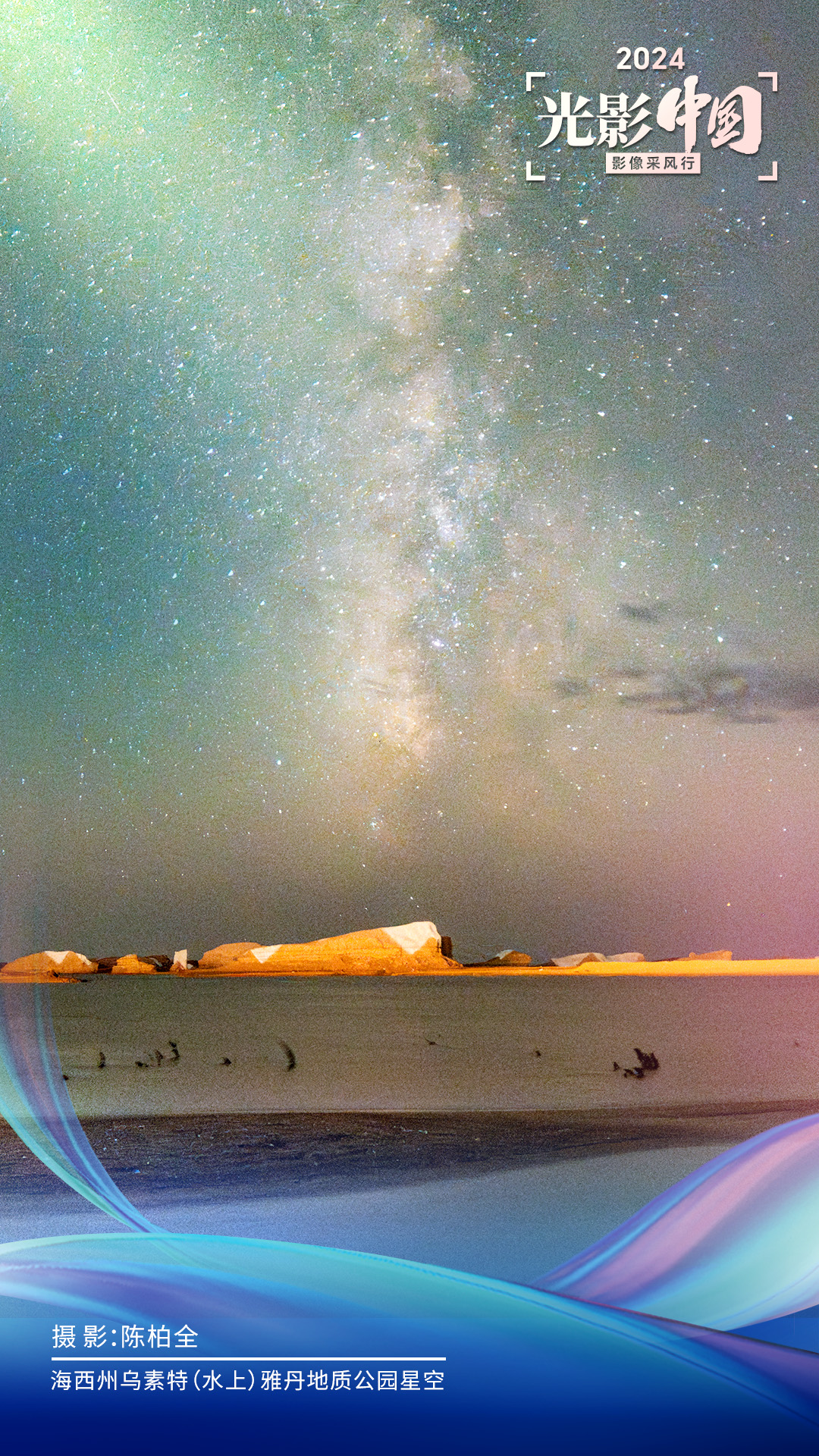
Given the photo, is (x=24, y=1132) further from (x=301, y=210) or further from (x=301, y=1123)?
(x=301, y=210)

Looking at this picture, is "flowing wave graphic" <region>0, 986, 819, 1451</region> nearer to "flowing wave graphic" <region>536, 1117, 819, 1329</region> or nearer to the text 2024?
"flowing wave graphic" <region>536, 1117, 819, 1329</region>

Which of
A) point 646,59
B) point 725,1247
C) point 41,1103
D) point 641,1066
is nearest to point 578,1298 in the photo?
point 725,1247

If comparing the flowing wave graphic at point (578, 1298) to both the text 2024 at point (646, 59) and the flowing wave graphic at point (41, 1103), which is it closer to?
the flowing wave graphic at point (41, 1103)

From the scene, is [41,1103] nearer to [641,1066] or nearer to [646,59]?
[646,59]

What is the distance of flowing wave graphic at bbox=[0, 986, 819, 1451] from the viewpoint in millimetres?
2102

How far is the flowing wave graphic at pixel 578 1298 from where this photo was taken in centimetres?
210

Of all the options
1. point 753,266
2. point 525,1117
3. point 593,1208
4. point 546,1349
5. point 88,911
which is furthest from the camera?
point 88,911

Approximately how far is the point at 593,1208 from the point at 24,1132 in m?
1.47

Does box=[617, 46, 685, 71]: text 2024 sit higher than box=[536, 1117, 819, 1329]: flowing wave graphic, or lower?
higher

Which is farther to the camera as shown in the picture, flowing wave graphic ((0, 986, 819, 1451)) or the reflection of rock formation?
the reflection of rock formation

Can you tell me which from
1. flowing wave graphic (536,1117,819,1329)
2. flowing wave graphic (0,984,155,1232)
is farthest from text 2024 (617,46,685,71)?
flowing wave graphic (0,984,155,1232)

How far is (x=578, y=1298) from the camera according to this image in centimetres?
237

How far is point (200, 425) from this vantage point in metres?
3.26

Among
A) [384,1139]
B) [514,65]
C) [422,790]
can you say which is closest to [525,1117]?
[384,1139]
